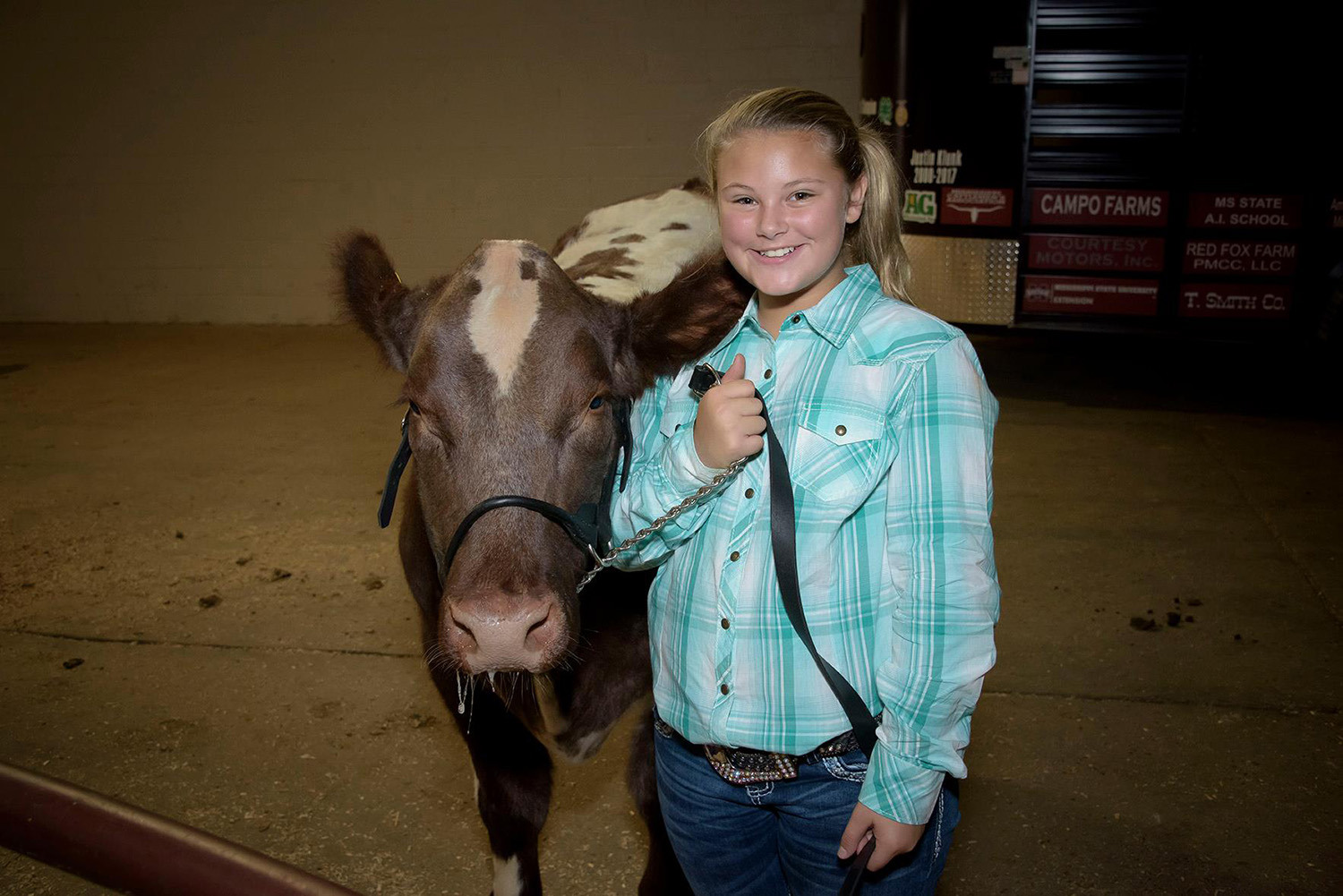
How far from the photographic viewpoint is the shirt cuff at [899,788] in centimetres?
135

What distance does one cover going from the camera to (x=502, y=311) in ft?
6.27

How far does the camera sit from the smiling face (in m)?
1.47

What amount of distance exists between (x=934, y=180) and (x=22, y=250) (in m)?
10.1

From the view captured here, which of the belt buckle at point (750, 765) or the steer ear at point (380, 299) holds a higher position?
the steer ear at point (380, 299)

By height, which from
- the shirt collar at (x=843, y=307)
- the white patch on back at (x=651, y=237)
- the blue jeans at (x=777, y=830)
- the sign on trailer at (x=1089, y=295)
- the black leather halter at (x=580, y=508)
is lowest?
the sign on trailer at (x=1089, y=295)

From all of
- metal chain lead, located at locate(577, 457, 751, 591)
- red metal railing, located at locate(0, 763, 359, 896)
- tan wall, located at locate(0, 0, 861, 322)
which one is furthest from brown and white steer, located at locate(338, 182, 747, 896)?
tan wall, located at locate(0, 0, 861, 322)

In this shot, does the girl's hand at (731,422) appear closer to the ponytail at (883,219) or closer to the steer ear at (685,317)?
the ponytail at (883,219)

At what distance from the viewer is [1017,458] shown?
227 inches

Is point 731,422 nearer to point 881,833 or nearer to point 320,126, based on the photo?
point 881,833

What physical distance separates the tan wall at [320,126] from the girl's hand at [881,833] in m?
8.88

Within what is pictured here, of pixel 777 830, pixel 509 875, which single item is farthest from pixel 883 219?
pixel 509 875

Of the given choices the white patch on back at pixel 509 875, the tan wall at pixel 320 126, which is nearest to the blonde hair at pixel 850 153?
the white patch on back at pixel 509 875

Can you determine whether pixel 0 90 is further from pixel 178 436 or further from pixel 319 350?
pixel 178 436

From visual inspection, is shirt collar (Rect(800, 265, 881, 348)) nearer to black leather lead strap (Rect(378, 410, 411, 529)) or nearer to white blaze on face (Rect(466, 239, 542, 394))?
white blaze on face (Rect(466, 239, 542, 394))
